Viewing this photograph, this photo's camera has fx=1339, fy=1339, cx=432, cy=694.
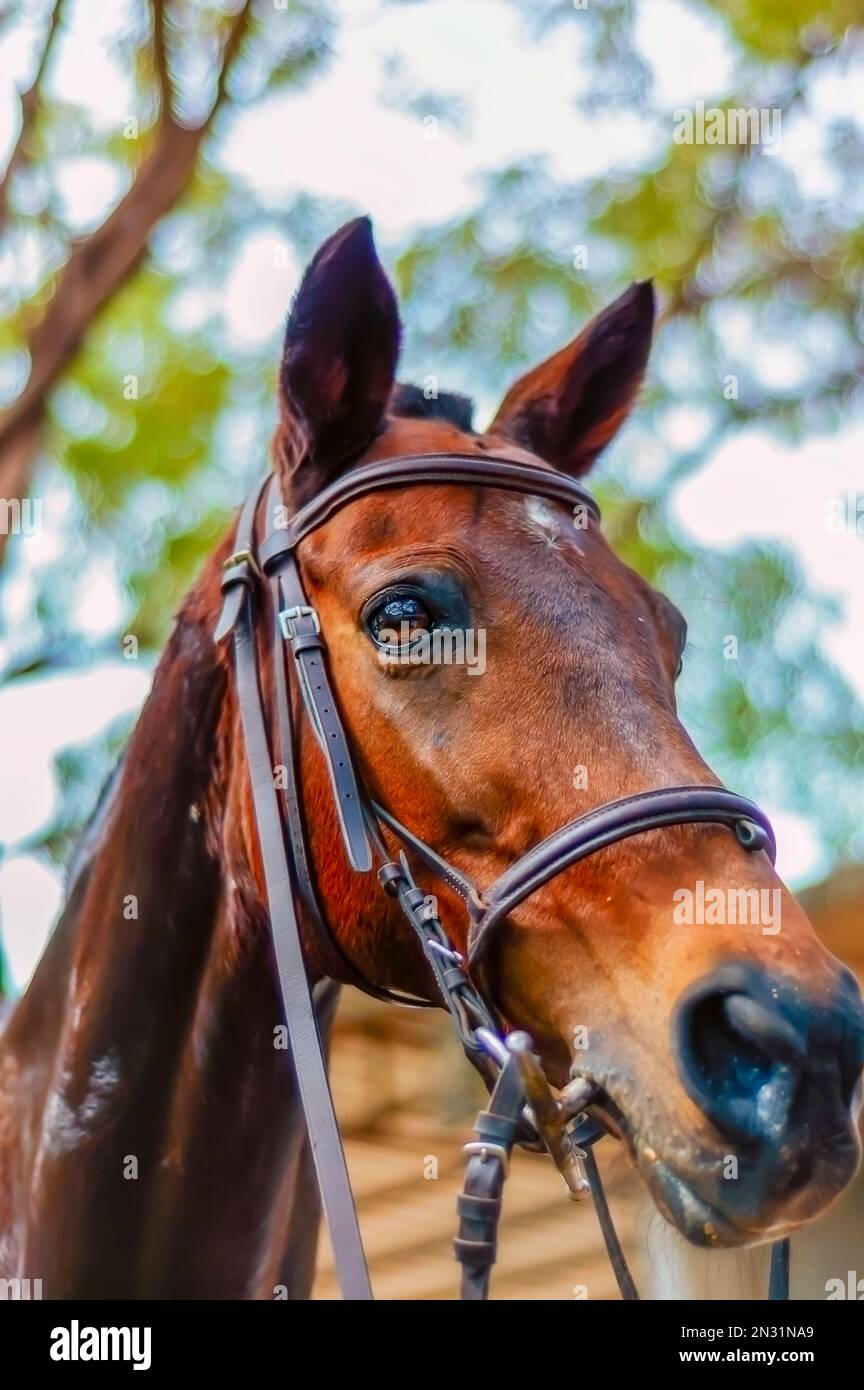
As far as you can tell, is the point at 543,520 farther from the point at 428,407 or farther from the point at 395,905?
the point at 395,905

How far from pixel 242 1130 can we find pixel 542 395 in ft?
4.61

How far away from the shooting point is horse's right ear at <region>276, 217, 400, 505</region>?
212 centimetres

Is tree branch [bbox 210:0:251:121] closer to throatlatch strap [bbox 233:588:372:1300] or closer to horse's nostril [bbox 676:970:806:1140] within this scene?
throatlatch strap [bbox 233:588:372:1300]

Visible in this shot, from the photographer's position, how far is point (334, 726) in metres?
1.93

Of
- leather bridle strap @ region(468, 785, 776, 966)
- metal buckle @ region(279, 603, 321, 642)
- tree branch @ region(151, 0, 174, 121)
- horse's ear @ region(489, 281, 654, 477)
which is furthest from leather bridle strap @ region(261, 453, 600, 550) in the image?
tree branch @ region(151, 0, 174, 121)

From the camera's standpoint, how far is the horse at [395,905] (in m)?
1.51

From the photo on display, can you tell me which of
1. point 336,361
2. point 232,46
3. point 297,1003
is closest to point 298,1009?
point 297,1003

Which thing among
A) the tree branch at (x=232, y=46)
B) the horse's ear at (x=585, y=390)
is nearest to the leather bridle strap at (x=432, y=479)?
the horse's ear at (x=585, y=390)

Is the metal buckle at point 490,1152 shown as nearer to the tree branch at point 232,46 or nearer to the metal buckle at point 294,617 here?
the metal buckle at point 294,617

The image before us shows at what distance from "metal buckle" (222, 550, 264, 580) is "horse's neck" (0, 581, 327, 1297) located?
0.52 feet

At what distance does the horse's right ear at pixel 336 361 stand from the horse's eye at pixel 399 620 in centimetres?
36

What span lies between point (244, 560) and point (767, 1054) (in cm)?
117

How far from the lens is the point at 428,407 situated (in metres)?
2.38
